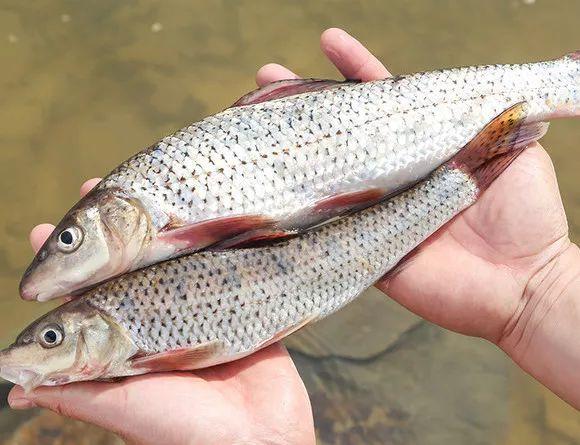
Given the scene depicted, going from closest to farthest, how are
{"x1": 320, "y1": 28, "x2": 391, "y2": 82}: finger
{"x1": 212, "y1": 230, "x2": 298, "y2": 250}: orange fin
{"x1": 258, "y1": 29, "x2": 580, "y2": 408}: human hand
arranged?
{"x1": 212, "y1": 230, "x2": 298, "y2": 250}: orange fin < {"x1": 258, "y1": 29, "x2": 580, "y2": 408}: human hand < {"x1": 320, "y1": 28, "x2": 391, "y2": 82}: finger

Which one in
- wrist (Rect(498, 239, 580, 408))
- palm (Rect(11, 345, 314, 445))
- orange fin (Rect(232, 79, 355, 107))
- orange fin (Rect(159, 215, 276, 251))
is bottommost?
wrist (Rect(498, 239, 580, 408))

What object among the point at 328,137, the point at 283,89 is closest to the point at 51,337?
the point at 328,137

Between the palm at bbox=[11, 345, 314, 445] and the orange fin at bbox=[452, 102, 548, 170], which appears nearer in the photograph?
the palm at bbox=[11, 345, 314, 445]

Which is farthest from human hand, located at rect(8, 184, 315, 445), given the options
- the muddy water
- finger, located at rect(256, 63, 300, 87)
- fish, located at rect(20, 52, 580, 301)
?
finger, located at rect(256, 63, 300, 87)

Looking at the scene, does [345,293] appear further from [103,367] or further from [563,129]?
[563,129]

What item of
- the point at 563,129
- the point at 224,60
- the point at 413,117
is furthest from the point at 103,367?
the point at 563,129

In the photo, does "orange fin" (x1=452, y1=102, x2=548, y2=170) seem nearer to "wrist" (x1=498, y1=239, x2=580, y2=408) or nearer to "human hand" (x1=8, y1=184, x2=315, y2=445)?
"wrist" (x1=498, y1=239, x2=580, y2=408)

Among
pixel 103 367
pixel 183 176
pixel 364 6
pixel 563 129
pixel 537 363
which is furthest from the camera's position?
pixel 364 6
